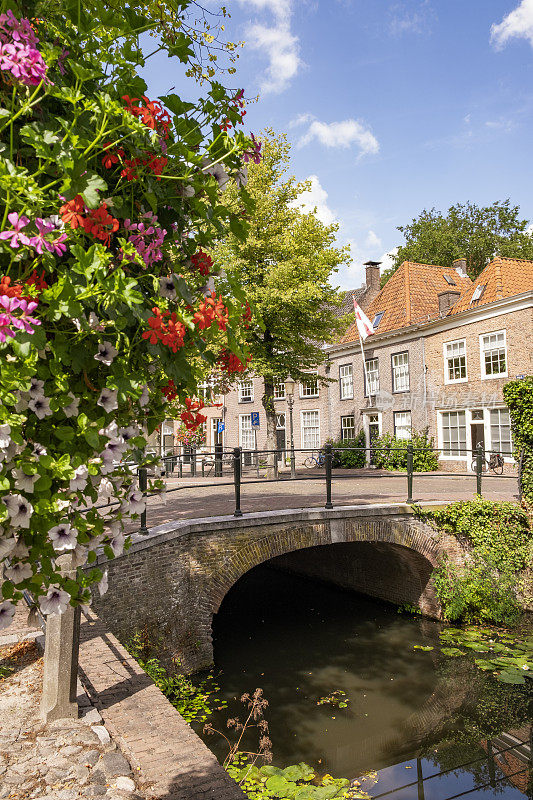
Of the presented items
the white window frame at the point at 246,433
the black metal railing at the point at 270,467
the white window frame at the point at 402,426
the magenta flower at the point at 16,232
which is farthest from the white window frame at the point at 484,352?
the magenta flower at the point at 16,232

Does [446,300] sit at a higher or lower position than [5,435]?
higher

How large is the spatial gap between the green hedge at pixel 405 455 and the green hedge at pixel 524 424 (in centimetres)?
948

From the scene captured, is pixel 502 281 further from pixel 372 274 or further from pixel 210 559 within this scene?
pixel 210 559

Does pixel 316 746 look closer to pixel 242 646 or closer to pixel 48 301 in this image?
pixel 242 646

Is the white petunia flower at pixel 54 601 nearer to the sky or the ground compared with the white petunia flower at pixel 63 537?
nearer to the ground

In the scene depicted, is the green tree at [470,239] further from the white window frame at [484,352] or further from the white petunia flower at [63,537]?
the white petunia flower at [63,537]

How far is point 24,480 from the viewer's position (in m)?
1.65

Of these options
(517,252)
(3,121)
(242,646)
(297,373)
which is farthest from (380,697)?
(517,252)

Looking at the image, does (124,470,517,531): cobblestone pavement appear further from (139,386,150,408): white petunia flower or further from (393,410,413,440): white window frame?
(393,410,413,440): white window frame

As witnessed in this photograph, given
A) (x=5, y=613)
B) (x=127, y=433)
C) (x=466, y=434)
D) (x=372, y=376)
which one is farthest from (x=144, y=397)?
(x=372, y=376)

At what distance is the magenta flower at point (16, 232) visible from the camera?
147cm

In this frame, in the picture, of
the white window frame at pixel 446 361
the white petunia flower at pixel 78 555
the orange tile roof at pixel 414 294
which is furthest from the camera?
the orange tile roof at pixel 414 294

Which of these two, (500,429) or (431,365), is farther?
(431,365)

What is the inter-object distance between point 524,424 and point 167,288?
1070cm
